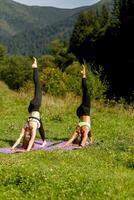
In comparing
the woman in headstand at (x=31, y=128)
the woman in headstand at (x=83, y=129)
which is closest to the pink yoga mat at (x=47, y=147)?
the woman in headstand at (x=31, y=128)

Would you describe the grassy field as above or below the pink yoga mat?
above

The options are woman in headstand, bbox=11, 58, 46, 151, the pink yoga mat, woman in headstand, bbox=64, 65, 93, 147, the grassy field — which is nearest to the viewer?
the grassy field

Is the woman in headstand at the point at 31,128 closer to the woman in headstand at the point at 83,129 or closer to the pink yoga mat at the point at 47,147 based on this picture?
the pink yoga mat at the point at 47,147

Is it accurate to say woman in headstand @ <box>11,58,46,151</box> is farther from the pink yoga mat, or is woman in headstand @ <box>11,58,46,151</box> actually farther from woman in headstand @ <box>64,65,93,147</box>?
woman in headstand @ <box>64,65,93,147</box>

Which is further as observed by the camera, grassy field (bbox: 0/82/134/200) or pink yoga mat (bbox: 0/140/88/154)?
pink yoga mat (bbox: 0/140/88/154)

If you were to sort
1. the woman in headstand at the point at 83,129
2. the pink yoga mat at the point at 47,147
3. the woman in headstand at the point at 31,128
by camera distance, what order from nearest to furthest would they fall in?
the pink yoga mat at the point at 47,147 → the woman in headstand at the point at 31,128 → the woman in headstand at the point at 83,129

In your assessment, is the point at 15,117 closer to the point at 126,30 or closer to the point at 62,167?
the point at 62,167

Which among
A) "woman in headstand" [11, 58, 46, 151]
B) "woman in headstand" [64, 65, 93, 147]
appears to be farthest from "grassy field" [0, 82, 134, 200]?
"woman in headstand" [64, 65, 93, 147]

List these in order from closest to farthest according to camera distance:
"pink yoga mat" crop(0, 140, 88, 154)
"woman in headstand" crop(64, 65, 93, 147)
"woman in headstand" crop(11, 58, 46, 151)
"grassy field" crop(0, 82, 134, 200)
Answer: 1. "grassy field" crop(0, 82, 134, 200)
2. "pink yoga mat" crop(0, 140, 88, 154)
3. "woman in headstand" crop(11, 58, 46, 151)
4. "woman in headstand" crop(64, 65, 93, 147)

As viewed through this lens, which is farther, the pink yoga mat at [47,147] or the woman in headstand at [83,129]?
the woman in headstand at [83,129]

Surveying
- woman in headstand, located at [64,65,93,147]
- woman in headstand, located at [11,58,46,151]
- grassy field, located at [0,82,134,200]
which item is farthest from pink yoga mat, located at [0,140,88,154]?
grassy field, located at [0,82,134,200]

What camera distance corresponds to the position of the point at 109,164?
13625 millimetres

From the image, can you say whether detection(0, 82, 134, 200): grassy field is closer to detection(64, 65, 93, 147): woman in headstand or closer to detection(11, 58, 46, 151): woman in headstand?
detection(11, 58, 46, 151): woman in headstand

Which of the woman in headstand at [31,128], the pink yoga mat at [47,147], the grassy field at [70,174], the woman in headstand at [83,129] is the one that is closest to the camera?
the grassy field at [70,174]
